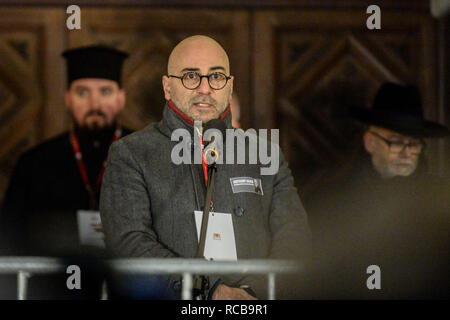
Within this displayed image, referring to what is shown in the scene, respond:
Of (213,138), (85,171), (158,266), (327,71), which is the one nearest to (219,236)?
(213,138)

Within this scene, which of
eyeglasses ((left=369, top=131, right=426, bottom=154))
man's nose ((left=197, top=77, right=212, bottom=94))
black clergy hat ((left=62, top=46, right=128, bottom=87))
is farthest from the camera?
black clergy hat ((left=62, top=46, right=128, bottom=87))

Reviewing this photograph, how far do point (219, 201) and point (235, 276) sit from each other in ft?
0.91

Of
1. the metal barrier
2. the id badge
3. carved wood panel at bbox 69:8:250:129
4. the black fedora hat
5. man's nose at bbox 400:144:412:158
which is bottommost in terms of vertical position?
the metal barrier

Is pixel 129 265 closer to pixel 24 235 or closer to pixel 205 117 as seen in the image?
pixel 205 117

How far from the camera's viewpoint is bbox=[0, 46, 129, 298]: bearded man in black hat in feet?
14.8

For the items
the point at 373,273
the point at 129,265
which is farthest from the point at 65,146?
the point at 129,265

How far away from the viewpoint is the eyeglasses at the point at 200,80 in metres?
Result: 2.72

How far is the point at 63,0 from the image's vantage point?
5398 millimetres

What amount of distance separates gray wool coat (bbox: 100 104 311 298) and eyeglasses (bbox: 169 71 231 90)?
13cm

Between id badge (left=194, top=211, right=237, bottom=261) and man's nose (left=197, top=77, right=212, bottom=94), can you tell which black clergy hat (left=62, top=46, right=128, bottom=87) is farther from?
id badge (left=194, top=211, right=237, bottom=261)

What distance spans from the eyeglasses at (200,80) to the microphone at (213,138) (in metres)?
0.14

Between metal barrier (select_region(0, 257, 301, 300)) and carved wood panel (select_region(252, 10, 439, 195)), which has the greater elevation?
carved wood panel (select_region(252, 10, 439, 195))

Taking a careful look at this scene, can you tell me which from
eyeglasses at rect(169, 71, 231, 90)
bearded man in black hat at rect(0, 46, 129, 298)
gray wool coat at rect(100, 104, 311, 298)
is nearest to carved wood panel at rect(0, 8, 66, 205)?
bearded man in black hat at rect(0, 46, 129, 298)

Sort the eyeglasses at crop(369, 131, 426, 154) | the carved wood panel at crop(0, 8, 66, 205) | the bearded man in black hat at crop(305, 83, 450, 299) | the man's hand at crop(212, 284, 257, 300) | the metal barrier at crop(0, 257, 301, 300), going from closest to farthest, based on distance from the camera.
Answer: the metal barrier at crop(0, 257, 301, 300) → the man's hand at crop(212, 284, 257, 300) → the bearded man in black hat at crop(305, 83, 450, 299) → the eyeglasses at crop(369, 131, 426, 154) → the carved wood panel at crop(0, 8, 66, 205)
